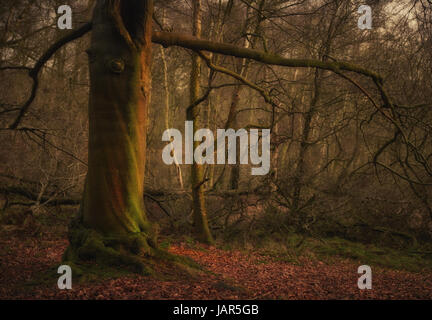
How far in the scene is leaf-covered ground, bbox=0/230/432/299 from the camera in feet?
14.2

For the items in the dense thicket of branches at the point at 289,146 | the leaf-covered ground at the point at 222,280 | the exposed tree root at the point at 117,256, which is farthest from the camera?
the dense thicket of branches at the point at 289,146

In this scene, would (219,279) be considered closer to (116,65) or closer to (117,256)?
(117,256)

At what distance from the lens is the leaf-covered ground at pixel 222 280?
4.32 meters

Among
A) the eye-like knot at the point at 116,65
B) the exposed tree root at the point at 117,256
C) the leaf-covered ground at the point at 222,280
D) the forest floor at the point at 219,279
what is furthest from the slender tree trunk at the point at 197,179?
the eye-like knot at the point at 116,65

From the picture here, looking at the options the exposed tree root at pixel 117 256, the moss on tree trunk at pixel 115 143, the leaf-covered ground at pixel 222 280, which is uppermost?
the moss on tree trunk at pixel 115 143

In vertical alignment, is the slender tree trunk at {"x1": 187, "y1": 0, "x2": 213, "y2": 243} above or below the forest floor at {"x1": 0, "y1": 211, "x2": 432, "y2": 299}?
above

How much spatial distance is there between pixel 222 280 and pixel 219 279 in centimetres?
6

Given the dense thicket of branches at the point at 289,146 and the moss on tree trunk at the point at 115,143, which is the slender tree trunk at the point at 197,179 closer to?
the dense thicket of branches at the point at 289,146

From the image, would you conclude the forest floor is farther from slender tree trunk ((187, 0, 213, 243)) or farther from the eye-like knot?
the eye-like knot

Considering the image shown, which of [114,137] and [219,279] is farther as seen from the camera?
[219,279]

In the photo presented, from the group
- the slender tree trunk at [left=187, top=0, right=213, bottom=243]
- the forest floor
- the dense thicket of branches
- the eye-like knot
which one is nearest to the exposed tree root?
the forest floor

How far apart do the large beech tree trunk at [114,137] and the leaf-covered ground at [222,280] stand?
539mm

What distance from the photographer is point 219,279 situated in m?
5.23

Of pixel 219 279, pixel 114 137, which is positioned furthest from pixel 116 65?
pixel 219 279
